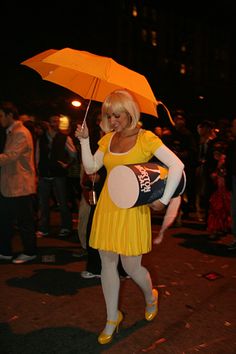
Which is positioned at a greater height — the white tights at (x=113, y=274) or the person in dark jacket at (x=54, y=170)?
the person in dark jacket at (x=54, y=170)

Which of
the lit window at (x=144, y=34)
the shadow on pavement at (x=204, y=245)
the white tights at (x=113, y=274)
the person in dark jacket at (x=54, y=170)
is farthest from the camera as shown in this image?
the lit window at (x=144, y=34)

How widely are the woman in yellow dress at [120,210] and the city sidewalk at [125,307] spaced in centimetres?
34

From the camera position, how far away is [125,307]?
3971mm

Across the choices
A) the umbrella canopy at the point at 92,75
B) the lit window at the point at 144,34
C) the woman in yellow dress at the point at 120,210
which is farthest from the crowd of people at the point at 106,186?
the lit window at the point at 144,34

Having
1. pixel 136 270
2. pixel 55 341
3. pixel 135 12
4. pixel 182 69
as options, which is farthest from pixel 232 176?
pixel 182 69

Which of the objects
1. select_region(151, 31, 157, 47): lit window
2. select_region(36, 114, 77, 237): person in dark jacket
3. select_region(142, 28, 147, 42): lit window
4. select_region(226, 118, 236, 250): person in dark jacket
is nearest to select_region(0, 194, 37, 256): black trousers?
select_region(36, 114, 77, 237): person in dark jacket

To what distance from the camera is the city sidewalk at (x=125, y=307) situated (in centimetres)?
329

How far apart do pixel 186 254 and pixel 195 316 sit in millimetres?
1993

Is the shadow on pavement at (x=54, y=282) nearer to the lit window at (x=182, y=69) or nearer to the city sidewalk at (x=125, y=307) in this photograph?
the city sidewalk at (x=125, y=307)

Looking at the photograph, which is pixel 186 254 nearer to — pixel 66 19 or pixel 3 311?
pixel 3 311

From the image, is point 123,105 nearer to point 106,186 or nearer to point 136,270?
point 106,186

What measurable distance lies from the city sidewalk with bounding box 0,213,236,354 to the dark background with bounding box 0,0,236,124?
9.44 m

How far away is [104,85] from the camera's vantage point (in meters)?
3.86

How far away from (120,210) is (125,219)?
7 centimetres
